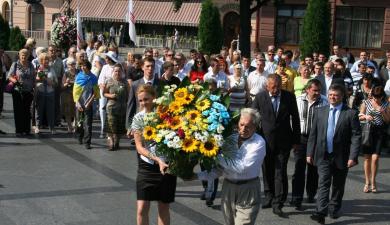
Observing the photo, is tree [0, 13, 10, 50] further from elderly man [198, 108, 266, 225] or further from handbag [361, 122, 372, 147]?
elderly man [198, 108, 266, 225]

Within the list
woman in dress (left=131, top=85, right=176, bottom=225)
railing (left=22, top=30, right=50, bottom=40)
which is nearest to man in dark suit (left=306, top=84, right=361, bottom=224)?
woman in dress (left=131, top=85, right=176, bottom=225)

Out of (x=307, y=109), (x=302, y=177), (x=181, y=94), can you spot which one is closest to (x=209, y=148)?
(x=181, y=94)

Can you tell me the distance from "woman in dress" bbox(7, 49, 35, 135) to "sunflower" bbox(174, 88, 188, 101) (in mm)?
8493

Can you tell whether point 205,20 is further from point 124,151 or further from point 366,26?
point 124,151

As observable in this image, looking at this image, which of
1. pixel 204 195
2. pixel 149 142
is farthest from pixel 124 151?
pixel 149 142

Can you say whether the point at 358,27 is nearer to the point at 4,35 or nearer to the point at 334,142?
the point at 4,35

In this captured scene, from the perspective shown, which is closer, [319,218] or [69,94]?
[319,218]

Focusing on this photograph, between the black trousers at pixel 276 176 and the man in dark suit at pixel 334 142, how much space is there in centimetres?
50

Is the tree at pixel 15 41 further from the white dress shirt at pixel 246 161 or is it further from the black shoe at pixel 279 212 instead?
the white dress shirt at pixel 246 161

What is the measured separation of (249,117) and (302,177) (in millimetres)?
3355

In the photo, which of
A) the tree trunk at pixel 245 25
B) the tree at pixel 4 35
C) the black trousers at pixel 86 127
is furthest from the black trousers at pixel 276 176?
the tree at pixel 4 35

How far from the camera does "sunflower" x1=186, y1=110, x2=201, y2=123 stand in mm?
5523

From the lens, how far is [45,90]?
1401 cm

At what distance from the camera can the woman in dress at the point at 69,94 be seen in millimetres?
14336
